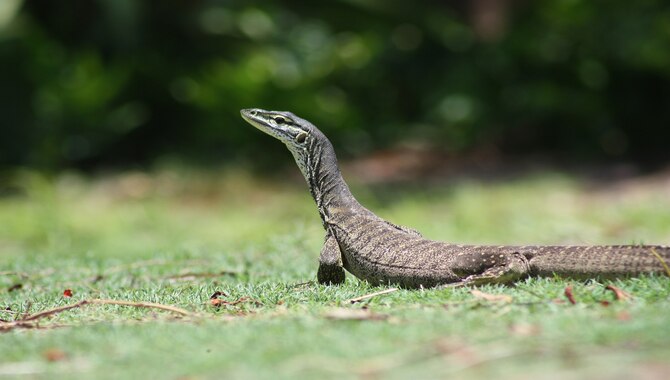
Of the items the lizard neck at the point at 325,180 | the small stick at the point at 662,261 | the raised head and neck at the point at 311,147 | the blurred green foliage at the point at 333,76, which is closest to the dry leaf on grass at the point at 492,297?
the small stick at the point at 662,261

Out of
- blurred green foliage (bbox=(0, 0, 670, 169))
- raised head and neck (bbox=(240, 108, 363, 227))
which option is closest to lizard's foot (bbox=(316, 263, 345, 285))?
raised head and neck (bbox=(240, 108, 363, 227))

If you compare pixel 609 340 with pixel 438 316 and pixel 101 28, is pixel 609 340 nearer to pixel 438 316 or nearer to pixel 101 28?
pixel 438 316

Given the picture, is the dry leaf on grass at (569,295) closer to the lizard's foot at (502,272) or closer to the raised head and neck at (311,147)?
the lizard's foot at (502,272)

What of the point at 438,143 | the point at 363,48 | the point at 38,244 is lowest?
the point at 38,244

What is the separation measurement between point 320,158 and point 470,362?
10.2 feet

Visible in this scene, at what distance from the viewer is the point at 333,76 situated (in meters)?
18.2

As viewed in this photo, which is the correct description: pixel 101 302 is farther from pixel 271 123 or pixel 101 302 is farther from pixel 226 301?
pixel 271 123

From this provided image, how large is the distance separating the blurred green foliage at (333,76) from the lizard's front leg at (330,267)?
35.8 ft

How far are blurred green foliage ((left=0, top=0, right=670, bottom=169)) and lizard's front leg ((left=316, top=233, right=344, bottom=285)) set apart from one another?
1090 centimetres

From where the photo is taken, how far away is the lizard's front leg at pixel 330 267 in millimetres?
5520

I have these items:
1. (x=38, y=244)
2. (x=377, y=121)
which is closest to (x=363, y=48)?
(x=377, y=121)

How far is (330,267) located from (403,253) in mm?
526

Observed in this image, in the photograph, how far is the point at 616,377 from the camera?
2.95 m

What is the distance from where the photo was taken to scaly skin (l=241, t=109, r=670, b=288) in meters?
4.73
